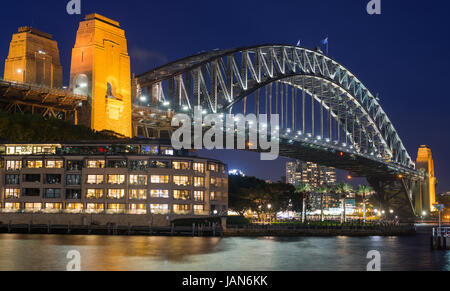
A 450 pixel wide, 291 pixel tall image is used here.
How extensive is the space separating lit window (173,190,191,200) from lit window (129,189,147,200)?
14.4 feet

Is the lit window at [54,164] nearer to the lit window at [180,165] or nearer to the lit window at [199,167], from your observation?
the lit window at [180,165]

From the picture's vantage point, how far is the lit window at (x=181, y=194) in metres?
89.1

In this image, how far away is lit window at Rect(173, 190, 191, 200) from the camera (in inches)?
3506

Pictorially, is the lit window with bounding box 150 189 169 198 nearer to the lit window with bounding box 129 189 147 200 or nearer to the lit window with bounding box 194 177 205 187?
the lit window with bounding box 129 189 147 200

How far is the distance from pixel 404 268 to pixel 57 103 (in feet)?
233

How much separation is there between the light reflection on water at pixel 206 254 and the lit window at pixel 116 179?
12.7 metres

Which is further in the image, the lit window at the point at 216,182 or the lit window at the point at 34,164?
the lit window at the point at 216,182

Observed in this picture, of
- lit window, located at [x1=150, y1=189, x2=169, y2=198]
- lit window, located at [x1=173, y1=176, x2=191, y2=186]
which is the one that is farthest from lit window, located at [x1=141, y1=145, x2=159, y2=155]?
lit window, located at [x1=150, y1=189, x2=169, y2=198]

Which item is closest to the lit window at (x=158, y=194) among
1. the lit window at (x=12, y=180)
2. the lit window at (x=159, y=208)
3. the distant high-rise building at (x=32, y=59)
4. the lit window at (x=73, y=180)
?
the lit window at (x=159, y=208)

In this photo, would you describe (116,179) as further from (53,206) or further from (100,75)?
(100,75)

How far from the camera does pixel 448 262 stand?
57.9m

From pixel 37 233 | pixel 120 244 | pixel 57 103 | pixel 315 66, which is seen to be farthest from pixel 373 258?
pixel 315 66

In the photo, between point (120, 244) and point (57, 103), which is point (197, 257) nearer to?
point (120, 244)
